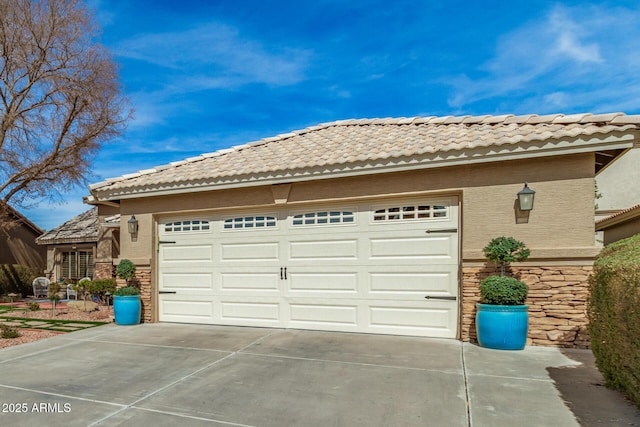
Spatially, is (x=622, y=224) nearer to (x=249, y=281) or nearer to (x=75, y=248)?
(x=249, y=281)

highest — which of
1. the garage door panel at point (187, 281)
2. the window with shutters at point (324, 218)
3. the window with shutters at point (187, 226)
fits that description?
the window with shutters at point (324, 218)

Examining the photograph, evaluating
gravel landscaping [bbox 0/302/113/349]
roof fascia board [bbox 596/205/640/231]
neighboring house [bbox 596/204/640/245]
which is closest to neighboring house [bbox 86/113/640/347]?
gravel landscaping [bbox 0/302/113/349]

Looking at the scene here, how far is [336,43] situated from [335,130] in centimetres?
249

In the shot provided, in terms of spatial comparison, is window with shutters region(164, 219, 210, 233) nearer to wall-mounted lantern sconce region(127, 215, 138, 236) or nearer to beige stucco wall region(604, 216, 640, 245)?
wall-mounted lantern sconce region(127, 215, 138, 236)

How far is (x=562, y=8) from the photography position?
8.09m

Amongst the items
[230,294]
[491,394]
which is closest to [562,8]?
[491,394]

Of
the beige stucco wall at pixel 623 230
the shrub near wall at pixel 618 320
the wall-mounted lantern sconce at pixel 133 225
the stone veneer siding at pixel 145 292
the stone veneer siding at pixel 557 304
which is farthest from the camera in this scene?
the beige stucco wall at pixel 623 230

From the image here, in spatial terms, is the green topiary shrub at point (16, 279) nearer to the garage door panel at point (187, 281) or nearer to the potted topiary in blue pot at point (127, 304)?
the potted topiary in blue pot at point (127, 304)

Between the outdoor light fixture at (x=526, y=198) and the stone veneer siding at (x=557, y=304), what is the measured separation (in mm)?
985

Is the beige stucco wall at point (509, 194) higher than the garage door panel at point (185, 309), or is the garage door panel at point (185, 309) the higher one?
the beige stucco wall at point (509, 194)

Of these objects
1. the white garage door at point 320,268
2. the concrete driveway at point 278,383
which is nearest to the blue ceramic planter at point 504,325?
the concrete driveway at point 278,383

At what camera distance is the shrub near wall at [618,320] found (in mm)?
3553

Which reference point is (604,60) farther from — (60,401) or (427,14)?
(60,401)

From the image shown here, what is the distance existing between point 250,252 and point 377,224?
2780mm
